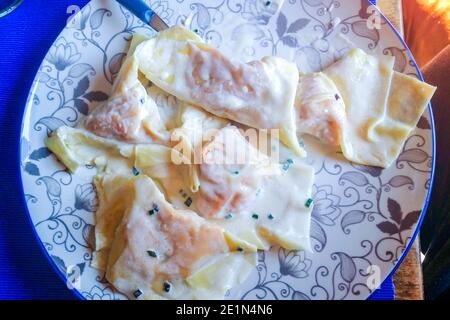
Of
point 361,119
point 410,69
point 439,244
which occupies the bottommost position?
point 439,244

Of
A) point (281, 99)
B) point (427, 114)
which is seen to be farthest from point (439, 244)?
point (281, 99)

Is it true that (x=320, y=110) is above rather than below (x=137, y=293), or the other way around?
above

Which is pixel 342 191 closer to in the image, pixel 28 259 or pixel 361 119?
pixel 361 119

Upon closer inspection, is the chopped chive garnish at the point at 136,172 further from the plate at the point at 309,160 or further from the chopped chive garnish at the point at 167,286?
the chopped chive garnish at the point at 167,286

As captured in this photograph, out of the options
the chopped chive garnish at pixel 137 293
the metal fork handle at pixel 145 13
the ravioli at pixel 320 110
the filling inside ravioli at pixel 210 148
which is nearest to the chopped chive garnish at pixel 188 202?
the filling inside ravioli at pixel 210 148

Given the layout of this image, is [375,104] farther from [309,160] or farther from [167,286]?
[167,286]

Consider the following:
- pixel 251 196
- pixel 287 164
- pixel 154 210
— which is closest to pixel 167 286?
pixel 154 210

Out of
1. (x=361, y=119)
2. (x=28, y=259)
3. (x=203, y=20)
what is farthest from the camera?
(x=203, y=20)
